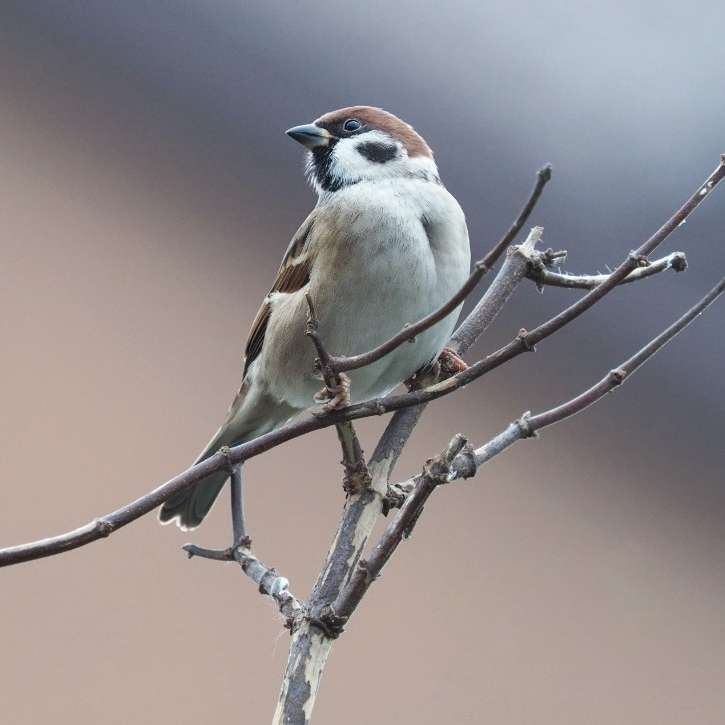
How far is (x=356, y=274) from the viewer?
1.88 meters

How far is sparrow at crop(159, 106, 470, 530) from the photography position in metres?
1.85

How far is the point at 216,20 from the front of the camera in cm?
290

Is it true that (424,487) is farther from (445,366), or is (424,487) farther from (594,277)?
(445,366)

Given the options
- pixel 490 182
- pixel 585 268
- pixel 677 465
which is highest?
pixel 490 182

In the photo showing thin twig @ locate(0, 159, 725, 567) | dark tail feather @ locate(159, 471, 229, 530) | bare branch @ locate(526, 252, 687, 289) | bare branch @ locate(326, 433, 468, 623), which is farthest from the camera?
dark tail feather @ locate(159, 471, 229, 530)

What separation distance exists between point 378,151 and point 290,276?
0.34m

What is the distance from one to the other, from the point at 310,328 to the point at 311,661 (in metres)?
0.35

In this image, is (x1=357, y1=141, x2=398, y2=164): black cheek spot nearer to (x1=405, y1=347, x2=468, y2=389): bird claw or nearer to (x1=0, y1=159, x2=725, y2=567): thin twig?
(x1=405, y1=347, x2=468, y2=389): bird claw

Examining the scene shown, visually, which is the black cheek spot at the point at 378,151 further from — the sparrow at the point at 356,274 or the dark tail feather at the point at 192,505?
the dark tail feather at the point at 192,505

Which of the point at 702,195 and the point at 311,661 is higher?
the point at 702,195

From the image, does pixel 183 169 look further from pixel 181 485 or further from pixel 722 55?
pixel 181 485

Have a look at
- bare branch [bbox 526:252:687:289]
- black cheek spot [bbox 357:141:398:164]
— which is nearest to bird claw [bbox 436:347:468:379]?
bare branch [bbox 526:252:687:289]

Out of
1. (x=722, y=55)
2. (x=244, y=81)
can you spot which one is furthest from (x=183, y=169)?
(x=722, y=55)

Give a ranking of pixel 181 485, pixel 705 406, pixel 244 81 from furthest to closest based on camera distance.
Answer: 1. pixel 705 406
2. pixel 244 81
3. pixel 181 485
